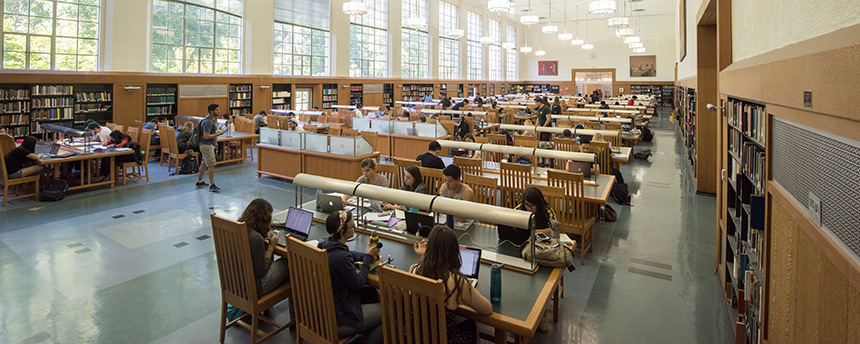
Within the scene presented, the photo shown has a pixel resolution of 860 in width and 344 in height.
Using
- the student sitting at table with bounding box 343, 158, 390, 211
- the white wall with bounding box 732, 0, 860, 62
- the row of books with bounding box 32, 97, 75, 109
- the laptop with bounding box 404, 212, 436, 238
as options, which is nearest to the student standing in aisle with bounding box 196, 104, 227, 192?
the student sitting at table with bounding box 343, 158, 390, 211

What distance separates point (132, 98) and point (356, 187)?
10541 mm

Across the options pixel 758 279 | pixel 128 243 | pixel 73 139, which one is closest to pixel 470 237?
pixel 758 279

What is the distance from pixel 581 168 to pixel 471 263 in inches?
125

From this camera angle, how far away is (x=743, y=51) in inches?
139

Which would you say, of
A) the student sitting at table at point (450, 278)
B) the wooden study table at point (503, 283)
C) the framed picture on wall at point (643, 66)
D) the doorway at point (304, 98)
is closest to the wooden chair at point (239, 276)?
the wooden study table at point (503, 283)

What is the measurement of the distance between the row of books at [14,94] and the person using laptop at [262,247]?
32.1ft

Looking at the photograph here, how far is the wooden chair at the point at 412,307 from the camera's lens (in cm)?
199

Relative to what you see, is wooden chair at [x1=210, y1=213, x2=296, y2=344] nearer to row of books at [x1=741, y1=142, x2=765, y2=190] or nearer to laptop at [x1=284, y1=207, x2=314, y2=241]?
laptop at [x1=284, y1=207, x2=314, y2=241]

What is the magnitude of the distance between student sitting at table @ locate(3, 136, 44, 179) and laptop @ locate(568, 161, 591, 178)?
23.9 feet

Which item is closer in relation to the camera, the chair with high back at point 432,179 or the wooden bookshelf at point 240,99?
the chair with high back at point 432,179

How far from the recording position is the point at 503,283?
256 centimetres

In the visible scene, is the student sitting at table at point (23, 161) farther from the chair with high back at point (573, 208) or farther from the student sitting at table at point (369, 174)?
the chair with high back at point (573, 208)

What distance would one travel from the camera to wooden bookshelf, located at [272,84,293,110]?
1494 centimetres

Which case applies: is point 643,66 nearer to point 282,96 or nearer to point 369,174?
point 282,96
